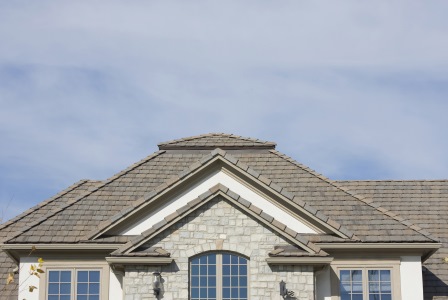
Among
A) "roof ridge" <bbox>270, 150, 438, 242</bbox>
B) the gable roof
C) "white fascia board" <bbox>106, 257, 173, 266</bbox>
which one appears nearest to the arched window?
"white fascia board" <bbox>106, 257, 173, 266</bbox>

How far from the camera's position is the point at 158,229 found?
824 inches

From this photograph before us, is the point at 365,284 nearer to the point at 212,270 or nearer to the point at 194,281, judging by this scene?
the point at 212,270

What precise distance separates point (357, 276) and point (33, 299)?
23.5ft

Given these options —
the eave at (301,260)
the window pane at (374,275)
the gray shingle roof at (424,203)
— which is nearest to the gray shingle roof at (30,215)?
the eave at (301,260)

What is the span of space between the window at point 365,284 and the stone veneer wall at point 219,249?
120 cm

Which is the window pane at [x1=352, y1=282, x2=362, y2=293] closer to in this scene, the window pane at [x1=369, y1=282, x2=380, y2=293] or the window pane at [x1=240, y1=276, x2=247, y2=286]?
the window pane at [x1=369, y1=282, x2=380, y2=293]

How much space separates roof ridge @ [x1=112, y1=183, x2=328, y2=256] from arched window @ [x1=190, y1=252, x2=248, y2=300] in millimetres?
959

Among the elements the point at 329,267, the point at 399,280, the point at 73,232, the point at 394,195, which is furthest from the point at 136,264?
the point at 394,195

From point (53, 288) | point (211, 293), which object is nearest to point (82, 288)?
point (53, 288)

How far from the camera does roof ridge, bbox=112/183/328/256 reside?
20.9 metres

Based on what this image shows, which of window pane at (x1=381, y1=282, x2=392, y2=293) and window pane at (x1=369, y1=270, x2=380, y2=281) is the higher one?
window pane at (x1=369, y1=270, x2=380, y2=281)

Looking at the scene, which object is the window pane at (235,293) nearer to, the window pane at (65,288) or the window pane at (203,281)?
the window pane at (203,281)

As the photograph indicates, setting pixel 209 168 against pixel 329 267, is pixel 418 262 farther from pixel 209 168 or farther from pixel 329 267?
pixel 209 168

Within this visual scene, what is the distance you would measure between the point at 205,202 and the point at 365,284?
158 inches
